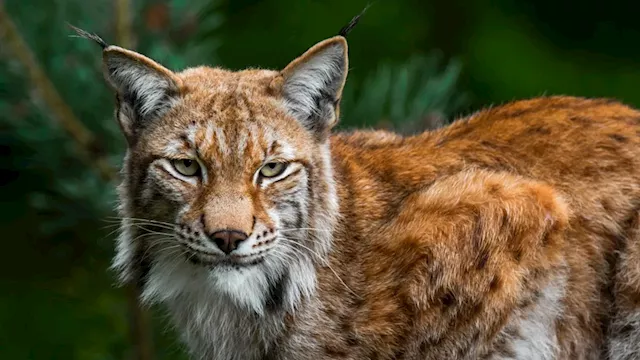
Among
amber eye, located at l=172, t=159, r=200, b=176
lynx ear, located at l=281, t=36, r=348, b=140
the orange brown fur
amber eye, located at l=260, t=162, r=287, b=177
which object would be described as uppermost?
lynx ear, located at l=281, t=36, r=348, b=140

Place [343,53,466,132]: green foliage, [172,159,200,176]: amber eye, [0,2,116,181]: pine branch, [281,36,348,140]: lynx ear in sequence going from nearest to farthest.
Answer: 1. [172,159,200,176]: amber eye
2. [281,36,348,140]: lynx ear
3. [0,2,116,181]: pine branch
4. [343,53,466,132]: green foliage

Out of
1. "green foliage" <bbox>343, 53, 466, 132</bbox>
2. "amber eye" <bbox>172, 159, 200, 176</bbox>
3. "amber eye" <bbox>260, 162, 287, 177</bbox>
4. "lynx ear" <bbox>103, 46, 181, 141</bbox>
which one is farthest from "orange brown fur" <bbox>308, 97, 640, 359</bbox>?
"green foliage" <bbox>343, 53, 466, 132</bbox>

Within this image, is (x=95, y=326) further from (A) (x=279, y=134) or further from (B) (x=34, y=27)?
(A) (x=279, y=134)

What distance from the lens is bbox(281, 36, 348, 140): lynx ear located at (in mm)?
5934

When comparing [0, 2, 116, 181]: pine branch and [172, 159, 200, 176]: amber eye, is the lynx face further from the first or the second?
[0, 2, 116, 181]: pine branch

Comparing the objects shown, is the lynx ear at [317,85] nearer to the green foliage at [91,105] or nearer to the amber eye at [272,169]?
the amber eye at [272,169]

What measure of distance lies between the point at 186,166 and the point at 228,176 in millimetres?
226

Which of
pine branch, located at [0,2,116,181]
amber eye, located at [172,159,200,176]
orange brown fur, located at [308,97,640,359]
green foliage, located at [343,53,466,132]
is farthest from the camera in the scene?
green foliage, located at [343,53,466,132]

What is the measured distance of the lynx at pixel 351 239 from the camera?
233 inches

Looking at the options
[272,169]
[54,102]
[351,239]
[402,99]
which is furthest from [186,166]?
[402,99]

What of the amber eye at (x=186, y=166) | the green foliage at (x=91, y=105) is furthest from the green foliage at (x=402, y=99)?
the amber eye at (x=186, y=166)

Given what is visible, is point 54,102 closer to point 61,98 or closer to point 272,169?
point 61,98

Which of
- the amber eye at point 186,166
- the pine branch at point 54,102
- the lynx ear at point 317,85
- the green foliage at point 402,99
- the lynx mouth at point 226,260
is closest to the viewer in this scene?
the lynx mouth at point 226,260

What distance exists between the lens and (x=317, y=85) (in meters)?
6.07
